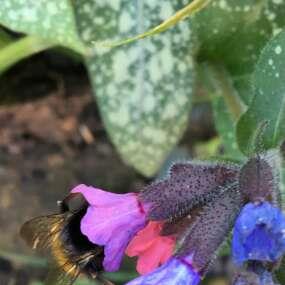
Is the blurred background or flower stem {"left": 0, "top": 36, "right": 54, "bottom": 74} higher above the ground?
flower stem {"left": 0, "top": 36, "right": 54, "bottom": 74}

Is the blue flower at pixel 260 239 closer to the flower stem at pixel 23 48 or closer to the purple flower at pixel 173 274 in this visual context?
the purple flower at pixel 173 274

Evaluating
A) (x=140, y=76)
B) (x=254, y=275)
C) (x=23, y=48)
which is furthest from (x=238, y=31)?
(x=254, y=275)

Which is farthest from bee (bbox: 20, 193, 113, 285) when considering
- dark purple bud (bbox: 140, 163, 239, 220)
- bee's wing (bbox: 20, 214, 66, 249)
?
dark purple bud (bbox: 140, 163, 239, 220)

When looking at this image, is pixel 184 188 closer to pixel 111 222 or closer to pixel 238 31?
pixel 111 222

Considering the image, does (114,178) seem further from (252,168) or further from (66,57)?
(252,168)

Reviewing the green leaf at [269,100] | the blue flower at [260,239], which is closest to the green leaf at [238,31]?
the green leaf at [269,100]

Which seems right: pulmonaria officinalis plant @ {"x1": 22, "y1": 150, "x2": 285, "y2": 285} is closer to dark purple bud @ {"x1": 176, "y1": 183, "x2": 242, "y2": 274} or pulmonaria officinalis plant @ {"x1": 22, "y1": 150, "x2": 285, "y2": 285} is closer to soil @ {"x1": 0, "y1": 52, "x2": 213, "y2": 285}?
dark purple bud @ {"x1": 176, "y1": 183, "x2": 242, "y2": 274}
